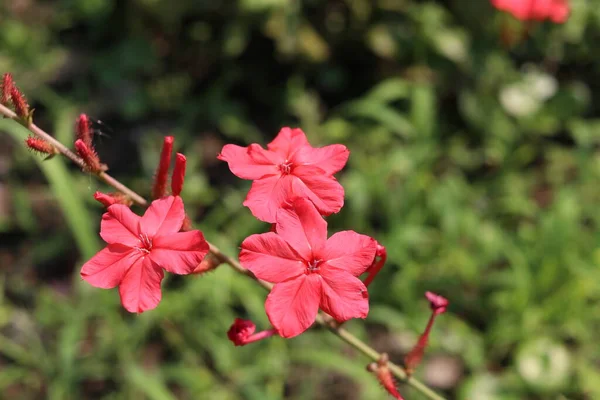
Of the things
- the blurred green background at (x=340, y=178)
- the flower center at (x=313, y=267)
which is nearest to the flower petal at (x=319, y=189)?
the flower center at (x=313, y=267)

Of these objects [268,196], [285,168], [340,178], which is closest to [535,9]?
[340,178]

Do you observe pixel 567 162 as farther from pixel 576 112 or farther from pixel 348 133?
pixel 348 133

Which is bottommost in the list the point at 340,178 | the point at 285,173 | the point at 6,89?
the point at 340,178

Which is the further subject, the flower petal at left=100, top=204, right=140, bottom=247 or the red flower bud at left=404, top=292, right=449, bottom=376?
the red flower bud at left=404, top=292, right=449, bottom=376

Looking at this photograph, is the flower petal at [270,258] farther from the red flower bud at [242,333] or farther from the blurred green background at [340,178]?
the blurred green background at [340,178]

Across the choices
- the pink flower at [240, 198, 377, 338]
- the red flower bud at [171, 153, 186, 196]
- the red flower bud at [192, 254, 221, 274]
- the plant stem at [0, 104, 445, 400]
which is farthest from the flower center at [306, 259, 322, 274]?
the red flower bud at [171, 153, 186, 196]

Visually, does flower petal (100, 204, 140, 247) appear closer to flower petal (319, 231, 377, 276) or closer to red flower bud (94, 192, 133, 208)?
red flower bud (94, 192, 133, 208)

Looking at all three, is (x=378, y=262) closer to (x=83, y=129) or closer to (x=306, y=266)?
(x=306, y=266)
